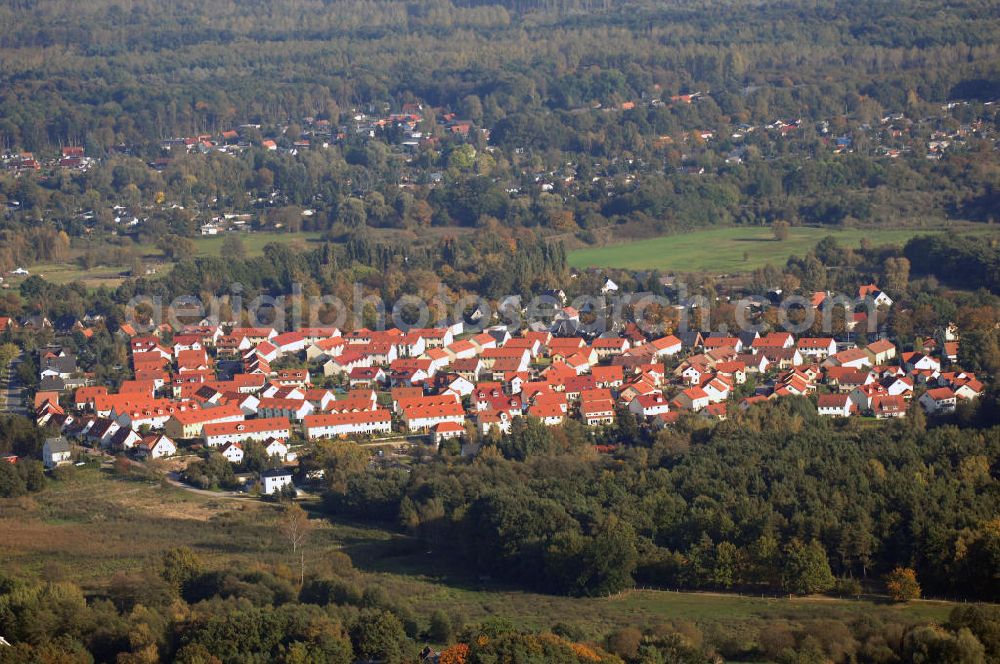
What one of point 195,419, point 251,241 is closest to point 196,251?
point 251,241

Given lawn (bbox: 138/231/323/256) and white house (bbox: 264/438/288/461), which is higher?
white house (bbox: 264/438/288/461)

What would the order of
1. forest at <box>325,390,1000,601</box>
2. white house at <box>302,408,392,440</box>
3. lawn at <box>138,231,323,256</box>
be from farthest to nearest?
lawn at <box>138,231,323,256</box> < white house at <box>302,408,392,440</box> < forest at <box>325,390,1000,601</box>

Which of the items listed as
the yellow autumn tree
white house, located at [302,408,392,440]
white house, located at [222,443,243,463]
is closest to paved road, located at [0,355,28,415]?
white house, located at [222,443,243,463]

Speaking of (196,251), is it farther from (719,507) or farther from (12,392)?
(719,507)

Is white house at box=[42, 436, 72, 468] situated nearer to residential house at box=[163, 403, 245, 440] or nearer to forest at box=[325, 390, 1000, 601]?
residential house at box=[163, 403, 245, 440]

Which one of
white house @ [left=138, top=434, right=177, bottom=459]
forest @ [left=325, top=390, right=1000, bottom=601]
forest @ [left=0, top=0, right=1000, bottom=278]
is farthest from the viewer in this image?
forest @ [left=0, top=0, right=1000, bottom=278]

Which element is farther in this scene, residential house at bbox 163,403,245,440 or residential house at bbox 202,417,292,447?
residential house at bbox 163,403,245,440

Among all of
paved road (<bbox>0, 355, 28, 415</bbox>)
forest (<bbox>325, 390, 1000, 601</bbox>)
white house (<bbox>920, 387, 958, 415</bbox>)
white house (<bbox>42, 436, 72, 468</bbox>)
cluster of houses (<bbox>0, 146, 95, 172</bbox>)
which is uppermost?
forest (<bbox>325, 390, 1000, 601</bbox>)
